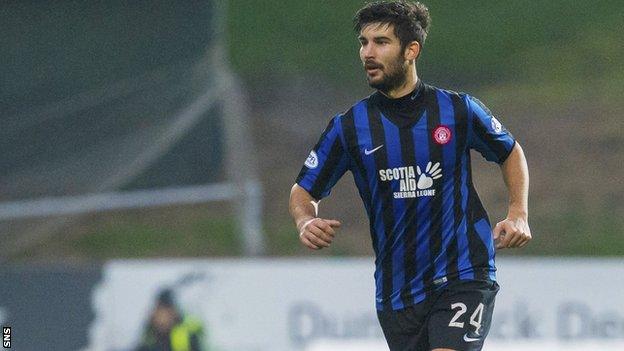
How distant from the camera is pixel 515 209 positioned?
480cm

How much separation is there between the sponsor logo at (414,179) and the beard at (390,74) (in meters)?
0.31

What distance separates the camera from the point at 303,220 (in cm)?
478

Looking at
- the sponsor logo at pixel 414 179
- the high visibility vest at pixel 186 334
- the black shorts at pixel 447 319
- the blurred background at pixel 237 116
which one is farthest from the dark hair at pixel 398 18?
the blurred background at pixel 237 116

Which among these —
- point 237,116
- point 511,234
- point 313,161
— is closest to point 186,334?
point 237,116

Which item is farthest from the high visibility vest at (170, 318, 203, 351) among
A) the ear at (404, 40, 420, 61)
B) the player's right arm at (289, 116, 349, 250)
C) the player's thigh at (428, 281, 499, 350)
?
the ear at (404, 40, 420, 61)

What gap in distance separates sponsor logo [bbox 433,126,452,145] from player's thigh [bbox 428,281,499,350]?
533 mm

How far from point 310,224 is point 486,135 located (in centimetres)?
81

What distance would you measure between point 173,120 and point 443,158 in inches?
289

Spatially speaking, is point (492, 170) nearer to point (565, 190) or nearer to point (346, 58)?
point (565, 190)

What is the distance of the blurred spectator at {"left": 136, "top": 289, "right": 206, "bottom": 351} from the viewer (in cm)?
991

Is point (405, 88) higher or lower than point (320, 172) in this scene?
higher

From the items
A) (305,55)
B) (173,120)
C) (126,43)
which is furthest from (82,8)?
(305,55)

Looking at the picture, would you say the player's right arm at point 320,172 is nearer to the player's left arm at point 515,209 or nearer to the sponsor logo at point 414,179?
the sponsor logo at point 414,179

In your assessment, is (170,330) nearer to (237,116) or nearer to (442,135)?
(237,116)
